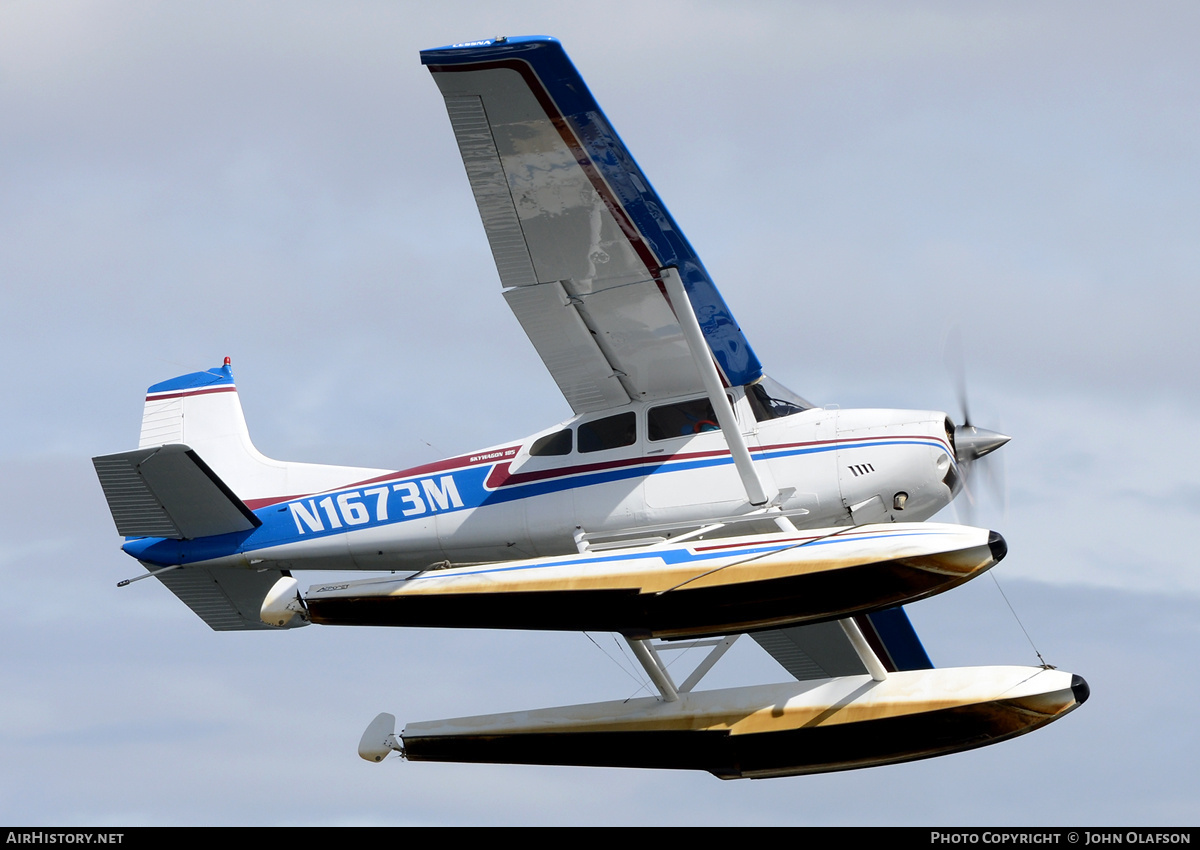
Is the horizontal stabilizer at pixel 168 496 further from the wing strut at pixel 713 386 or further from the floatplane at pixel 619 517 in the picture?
the wing strut at pixel 713 386

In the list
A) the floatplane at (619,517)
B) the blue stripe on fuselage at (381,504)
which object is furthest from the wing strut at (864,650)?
the blue stripe on fuselage at (381,504)

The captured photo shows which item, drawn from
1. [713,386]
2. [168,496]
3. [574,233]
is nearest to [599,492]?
[713,386]

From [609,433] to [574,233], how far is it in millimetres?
2064

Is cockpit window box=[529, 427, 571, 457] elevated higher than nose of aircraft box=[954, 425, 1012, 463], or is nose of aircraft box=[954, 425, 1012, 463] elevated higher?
cockpit window box=[529, 427, 571, 457]

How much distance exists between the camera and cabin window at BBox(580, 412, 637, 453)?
12.2m

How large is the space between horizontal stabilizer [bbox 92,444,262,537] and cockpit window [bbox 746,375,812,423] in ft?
15.7

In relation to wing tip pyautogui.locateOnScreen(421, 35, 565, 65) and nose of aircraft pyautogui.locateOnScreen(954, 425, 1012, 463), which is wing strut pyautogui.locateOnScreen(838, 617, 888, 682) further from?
wing tip pyautogui.locateOnScreen(421, 35, 565, 65)

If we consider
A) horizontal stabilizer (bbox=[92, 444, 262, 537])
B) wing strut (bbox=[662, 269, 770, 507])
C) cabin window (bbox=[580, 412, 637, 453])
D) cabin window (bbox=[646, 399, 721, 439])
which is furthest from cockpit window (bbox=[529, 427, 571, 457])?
horizontal stabilizer (bbox=[92, 444, 262, 537])

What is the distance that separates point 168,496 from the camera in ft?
41.5

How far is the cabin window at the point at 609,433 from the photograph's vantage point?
12203 millimetres

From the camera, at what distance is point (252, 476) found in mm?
14164

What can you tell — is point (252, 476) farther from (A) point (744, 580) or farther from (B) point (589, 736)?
(A) point (744, 580)

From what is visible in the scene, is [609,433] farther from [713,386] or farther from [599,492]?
[713,386]

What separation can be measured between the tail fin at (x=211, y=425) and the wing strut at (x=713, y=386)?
4.87 m
